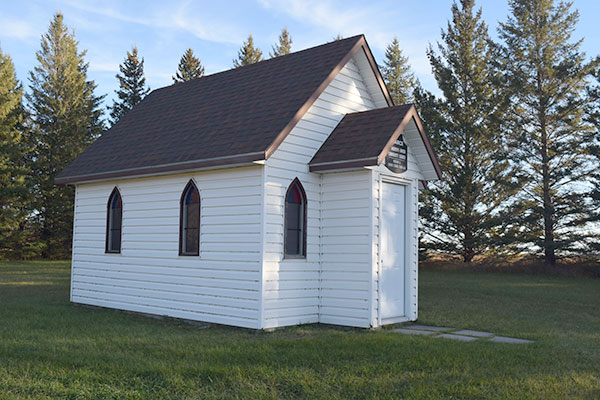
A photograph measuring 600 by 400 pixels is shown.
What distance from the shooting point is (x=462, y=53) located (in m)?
36.2

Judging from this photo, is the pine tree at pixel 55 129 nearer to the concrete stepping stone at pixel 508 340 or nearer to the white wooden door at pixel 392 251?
the white wooden door at pixel 392 251

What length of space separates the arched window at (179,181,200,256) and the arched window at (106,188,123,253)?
279 centimetres

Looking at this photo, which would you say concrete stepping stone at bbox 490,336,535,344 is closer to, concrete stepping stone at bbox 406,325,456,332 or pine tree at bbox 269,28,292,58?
concrete stepping stone at bbox 406,325,456,332

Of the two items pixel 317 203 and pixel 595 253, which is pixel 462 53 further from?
pixel 317 203

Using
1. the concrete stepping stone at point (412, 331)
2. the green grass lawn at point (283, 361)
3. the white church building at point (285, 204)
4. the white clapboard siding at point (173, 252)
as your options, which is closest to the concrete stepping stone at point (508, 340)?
the green grass lawn at point (283, 361)

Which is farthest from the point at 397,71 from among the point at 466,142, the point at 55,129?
the point at 55,129

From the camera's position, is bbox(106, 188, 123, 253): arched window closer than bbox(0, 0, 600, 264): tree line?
Yes

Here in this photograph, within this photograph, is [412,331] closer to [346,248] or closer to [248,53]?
[346,248]

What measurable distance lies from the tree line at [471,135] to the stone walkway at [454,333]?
22180mm

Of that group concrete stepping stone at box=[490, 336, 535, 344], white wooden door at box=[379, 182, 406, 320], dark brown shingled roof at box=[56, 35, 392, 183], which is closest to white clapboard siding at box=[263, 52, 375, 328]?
dark brown shingled roof at box=[56, 35, 392, 183]

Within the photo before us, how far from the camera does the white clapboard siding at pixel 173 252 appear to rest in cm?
1158

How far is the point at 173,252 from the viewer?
43.3ft

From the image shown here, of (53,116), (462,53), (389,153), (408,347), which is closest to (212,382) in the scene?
(408,347)

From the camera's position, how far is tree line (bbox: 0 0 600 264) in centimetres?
3158
